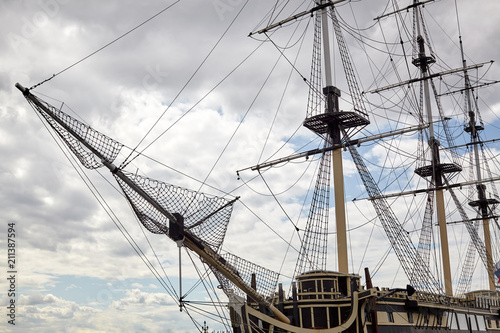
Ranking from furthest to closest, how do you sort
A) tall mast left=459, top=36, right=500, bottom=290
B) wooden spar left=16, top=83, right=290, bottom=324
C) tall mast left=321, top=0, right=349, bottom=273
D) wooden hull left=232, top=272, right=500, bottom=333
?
1. tall mast left=459, top=36, right=500, bottom=290
2. tall mast left=321, top=0, right=349, bottom=273
3. wooden hull left=232, top=272, right=500, bottom=333
4. wooden spar left=16, top=83, right=290, bottom=324

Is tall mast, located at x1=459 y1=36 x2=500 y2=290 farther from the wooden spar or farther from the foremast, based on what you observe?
the wooden spar

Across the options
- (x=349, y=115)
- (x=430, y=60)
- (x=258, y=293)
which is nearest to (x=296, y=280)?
(x=258, y=293)

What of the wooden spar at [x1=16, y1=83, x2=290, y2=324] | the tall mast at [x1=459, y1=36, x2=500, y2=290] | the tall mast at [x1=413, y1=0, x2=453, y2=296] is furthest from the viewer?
the tall mast at [x1=459, y1=36, x2=500, y2=290]

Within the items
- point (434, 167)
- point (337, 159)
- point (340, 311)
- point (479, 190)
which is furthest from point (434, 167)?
point (340, 311)

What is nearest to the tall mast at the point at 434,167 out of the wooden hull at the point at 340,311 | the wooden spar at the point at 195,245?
the wooden hull at the point at 340,311

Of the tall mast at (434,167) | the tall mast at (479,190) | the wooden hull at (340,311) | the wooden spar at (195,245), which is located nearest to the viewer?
the wooden spar at (195,245)

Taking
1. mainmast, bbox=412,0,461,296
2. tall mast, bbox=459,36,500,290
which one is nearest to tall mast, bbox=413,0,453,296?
mainmast, bbox=412,0,461,296

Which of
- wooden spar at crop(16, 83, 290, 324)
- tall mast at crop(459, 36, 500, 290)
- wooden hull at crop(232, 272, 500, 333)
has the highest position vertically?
tall mast at crop(459, 36, 500, 290)

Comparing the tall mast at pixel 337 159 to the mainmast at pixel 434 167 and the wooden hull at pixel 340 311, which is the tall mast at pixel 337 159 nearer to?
the wooden hull at pixel 340 311

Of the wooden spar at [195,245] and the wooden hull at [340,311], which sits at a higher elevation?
the wooden spar at [195,245]

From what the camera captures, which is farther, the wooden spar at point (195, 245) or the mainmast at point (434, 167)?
the mainmast at point (434, 167)

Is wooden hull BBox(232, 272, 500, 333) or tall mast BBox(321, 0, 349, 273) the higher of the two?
tall mast BBox(321, 0, 349, 273)

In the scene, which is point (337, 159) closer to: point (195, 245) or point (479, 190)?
point (195, 245)

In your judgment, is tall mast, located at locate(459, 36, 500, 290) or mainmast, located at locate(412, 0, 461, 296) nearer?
mainmast, located at locate(412, 0, 461, 296)
